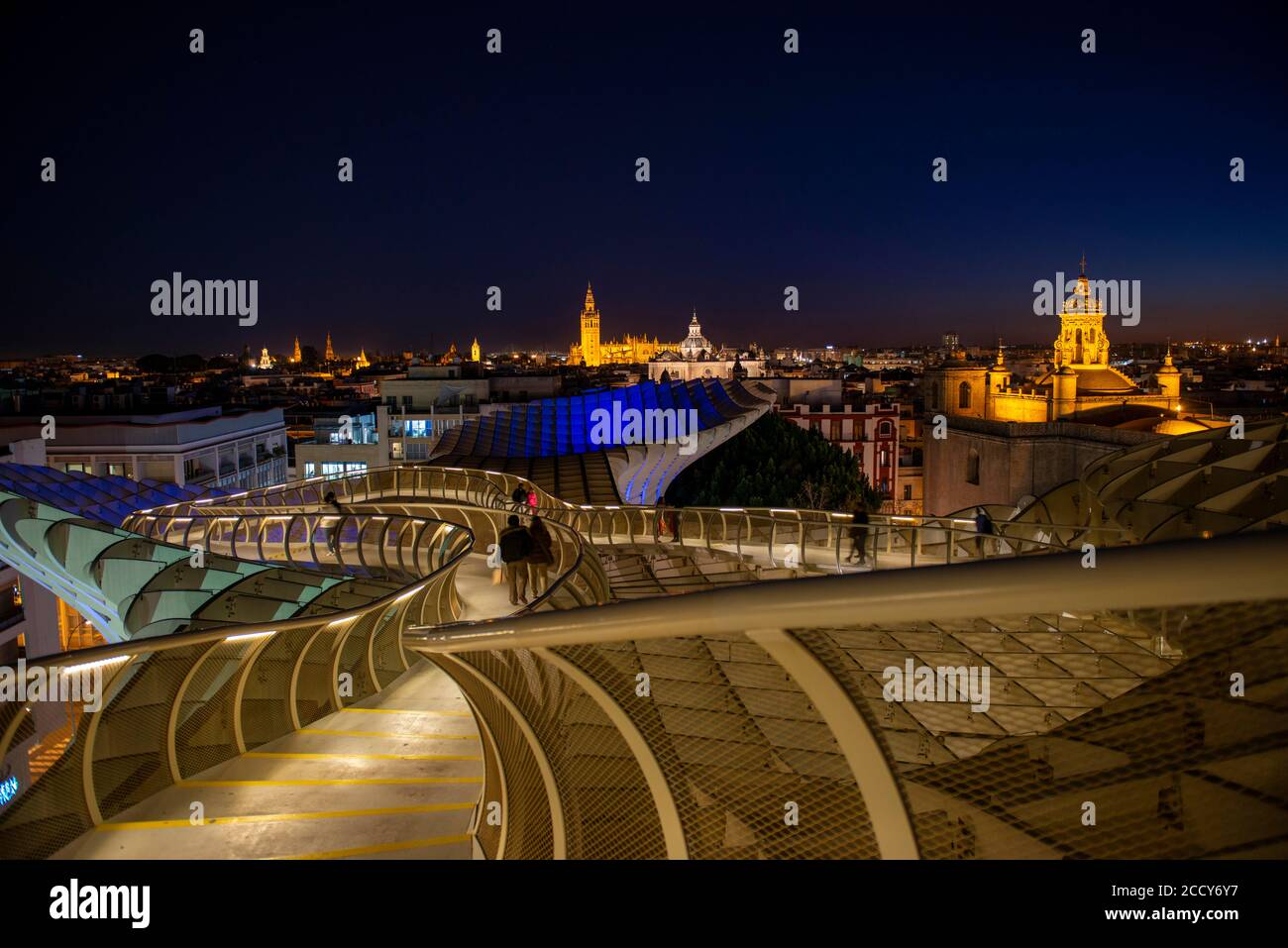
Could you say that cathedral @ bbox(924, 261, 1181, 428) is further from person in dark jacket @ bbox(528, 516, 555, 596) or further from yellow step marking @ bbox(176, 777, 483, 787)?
yellow step marking @ bbox(176, 777, 483, 787)

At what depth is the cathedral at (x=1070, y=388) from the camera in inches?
1962

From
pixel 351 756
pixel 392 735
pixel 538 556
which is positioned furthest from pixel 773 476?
pixel 351 756

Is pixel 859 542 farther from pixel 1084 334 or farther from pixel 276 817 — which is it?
pixel 1084 334

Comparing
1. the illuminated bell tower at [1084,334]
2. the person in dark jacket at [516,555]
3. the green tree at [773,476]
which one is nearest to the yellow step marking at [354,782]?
the person in dark jacket at [516,555]

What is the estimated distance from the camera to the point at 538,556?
857 centimetres

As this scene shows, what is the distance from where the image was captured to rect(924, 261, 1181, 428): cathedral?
4984 cm

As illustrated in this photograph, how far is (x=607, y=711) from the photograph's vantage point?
2570mm

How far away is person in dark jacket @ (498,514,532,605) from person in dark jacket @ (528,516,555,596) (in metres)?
0.09

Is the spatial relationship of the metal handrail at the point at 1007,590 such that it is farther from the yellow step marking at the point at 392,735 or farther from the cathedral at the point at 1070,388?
the cathedral at the point at 1070,388

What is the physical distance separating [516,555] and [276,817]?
12.2 feet

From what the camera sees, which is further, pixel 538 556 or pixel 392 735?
pixel 538 556

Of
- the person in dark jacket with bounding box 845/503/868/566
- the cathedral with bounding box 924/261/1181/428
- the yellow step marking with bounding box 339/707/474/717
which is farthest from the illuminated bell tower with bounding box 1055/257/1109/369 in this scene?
the yellow step marking with bounding box 339/707/474/717

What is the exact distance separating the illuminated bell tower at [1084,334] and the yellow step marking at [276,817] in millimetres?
69881
